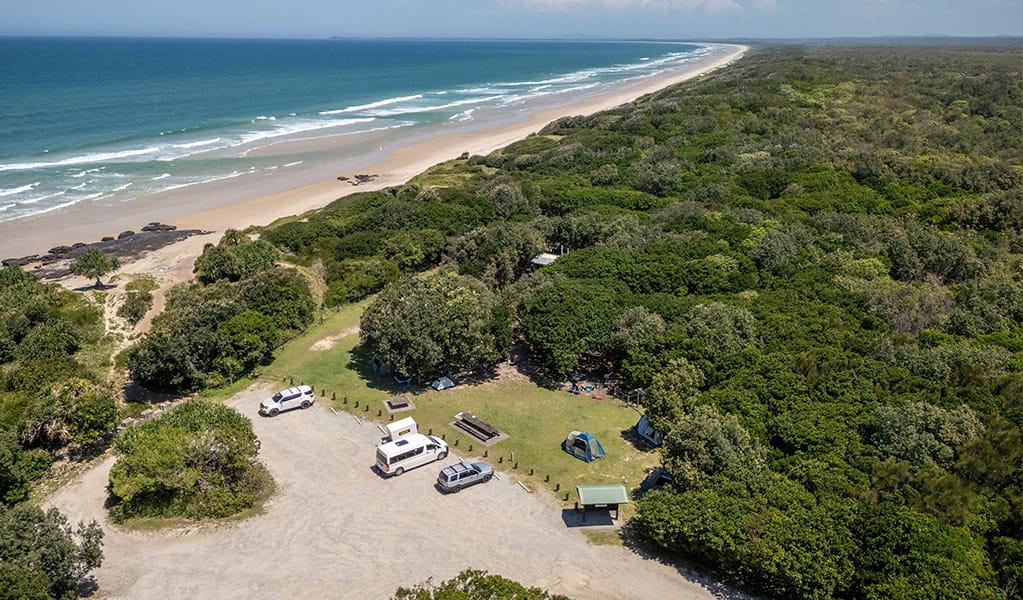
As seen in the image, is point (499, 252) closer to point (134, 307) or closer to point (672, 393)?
point (672, 393)

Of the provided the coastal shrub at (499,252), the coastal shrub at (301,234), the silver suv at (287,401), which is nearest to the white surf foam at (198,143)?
the coastal shrub at (301,234)

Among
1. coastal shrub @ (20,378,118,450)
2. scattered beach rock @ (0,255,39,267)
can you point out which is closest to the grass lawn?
coastal shrub @ (20,378,118,450)

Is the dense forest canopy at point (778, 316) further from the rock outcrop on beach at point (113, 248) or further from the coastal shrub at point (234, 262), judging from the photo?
the rock outcrop on beach at point (113, 248)

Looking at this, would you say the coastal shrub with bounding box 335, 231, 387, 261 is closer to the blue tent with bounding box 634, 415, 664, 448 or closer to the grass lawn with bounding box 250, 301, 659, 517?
the grass lawn with bounding box 250, 301, 659, 517

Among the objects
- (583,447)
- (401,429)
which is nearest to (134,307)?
(401,429)

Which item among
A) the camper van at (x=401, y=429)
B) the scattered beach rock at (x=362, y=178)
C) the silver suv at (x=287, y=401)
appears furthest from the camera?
the scattered beach rock at (x=362, y=178)

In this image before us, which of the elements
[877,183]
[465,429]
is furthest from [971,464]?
[877,183]
